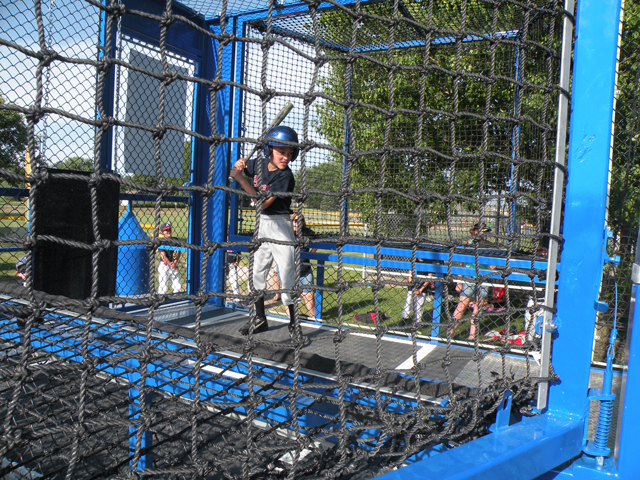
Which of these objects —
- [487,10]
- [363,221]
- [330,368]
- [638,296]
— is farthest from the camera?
[363,221]

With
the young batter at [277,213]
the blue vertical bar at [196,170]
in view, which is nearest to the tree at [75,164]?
the blue vertical bar at [196,170]

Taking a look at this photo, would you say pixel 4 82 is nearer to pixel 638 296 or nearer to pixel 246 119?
pixel 246 119

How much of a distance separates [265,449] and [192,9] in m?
4.51

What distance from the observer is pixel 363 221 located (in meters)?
5.68

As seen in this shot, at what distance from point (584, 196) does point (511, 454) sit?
3.07 feet

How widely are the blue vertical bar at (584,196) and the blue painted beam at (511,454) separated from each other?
13cm

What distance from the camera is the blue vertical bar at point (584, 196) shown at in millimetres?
1552

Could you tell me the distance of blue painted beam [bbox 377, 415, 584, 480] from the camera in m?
1.21

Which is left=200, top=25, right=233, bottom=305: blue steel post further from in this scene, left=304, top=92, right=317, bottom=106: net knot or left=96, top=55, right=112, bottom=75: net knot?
left=96, top=55, right=112, bottom=75: net knot

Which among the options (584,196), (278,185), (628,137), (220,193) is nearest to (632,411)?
(584,196)

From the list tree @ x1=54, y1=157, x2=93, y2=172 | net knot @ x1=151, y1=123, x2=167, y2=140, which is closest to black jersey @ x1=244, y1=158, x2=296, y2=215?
tree @ x1=54, y1=157, x2=93, y2=172

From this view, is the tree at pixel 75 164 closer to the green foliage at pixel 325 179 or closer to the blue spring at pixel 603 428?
the green foliage at pixel 325 179

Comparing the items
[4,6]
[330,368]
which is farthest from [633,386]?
[4,6]

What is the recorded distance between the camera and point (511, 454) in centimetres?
133
